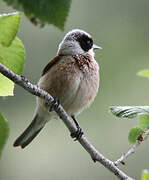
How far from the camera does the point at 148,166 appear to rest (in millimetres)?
6918

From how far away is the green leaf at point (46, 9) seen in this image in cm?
65

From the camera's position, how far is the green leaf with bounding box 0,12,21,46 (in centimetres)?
90

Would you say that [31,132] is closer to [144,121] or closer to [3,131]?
[144,121]

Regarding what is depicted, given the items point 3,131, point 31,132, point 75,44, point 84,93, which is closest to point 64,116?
point 84,93

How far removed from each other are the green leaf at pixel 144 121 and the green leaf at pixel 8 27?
1.15 metres

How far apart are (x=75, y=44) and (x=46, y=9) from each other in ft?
10.2

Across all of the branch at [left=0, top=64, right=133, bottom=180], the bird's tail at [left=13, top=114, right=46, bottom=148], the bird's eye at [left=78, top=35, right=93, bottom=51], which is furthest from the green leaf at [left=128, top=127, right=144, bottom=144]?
the bird's tail at [left=13, top=114, right=46, bottom=148]

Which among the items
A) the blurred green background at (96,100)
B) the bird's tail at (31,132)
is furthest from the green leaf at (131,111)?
the blurred green background at (96,100)

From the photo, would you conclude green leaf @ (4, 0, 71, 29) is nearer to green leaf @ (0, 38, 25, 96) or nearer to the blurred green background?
green leaf @ (0, 38, 25, 96)

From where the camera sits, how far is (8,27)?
92 centimetres

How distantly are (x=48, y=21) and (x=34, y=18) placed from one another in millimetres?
27

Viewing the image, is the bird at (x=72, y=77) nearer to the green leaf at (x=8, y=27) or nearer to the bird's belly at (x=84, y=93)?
the bird's belly at (x=84, y=93)

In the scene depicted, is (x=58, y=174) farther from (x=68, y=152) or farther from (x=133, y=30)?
(x=133, y=30)

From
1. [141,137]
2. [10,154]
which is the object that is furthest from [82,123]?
[141,137]
